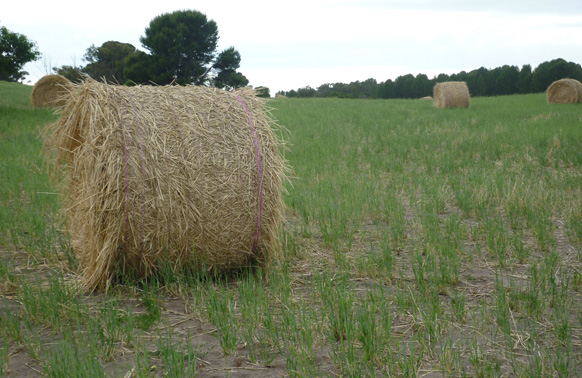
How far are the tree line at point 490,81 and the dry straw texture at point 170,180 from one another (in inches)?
1639

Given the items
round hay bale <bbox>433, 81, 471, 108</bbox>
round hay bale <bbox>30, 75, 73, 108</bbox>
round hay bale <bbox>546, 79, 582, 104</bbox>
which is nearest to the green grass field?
round hay bale <bbox>30, 75, 73, 108</bbox>

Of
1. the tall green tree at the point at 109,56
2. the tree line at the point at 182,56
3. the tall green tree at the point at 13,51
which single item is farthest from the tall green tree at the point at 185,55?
the tall green tree at the point at 13,51

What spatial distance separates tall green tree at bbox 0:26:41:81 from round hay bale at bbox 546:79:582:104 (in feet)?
70.5

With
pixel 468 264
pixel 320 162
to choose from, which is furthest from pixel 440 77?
pixel 468 264

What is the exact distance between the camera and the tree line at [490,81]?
46.5 metres

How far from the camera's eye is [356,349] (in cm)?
342

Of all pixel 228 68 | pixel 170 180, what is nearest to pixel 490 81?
pixel 228 68

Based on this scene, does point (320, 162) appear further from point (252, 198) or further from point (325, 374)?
point (325, 374)

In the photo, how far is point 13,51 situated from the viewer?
21.8m

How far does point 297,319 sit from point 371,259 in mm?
1375

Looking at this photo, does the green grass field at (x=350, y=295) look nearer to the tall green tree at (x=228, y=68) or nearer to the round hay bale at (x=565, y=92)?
the round hay bale at (x=565, y=92)

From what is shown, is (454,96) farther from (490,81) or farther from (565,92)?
(490,81)

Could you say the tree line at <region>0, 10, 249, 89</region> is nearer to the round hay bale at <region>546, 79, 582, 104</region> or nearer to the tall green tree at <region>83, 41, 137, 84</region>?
the tall green tree at <region>83, 41, 137, 84</region>

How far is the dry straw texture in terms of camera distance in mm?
4512
